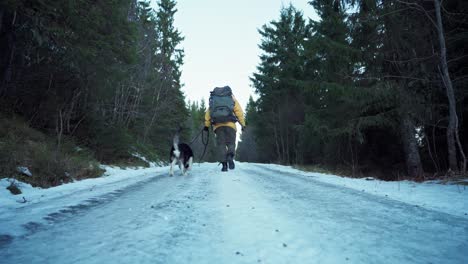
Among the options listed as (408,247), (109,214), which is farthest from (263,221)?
(109,214)

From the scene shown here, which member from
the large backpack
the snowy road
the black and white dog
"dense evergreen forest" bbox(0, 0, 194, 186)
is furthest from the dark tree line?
the snowy road

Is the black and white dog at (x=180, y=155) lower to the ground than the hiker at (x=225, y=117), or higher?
lower

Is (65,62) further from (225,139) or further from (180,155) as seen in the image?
(225,139)

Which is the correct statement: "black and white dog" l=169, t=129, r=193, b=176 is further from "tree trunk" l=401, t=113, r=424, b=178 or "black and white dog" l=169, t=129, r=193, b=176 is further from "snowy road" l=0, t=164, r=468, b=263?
"tree trunk" l=401, t=113, r=424, b=178

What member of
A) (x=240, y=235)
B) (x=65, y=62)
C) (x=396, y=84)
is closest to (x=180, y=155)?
(x=65, y=62)

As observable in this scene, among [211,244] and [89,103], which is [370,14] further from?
[89,103]

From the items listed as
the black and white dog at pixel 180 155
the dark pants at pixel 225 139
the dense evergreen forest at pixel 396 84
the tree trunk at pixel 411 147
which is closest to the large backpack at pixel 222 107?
the dark pants at pixel 225 139

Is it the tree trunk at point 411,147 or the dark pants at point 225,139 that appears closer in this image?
the dark pants at point 225,139

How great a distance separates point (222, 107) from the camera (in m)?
7.93

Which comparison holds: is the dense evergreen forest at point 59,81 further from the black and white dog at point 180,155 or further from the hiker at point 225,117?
the hiker at point 225,117

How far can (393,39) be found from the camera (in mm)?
7988

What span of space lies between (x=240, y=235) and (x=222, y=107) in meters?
6.47

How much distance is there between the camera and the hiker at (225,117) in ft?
26.0

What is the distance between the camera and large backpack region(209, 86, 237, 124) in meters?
7.91
